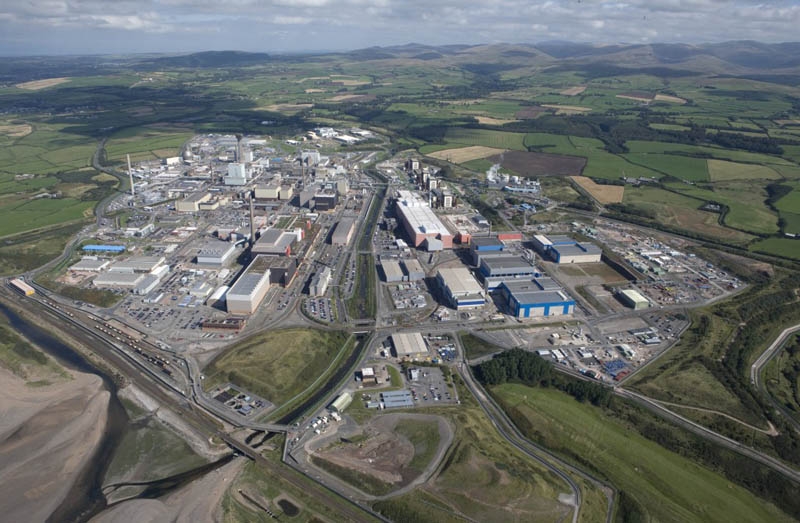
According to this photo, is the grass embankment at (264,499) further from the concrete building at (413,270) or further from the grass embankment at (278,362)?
the concrete building at (413,270)

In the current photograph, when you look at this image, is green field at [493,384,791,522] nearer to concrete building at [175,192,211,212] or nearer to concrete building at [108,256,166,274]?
concrete building at [108,256,166,274]

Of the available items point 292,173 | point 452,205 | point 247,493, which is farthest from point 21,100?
point 247,493

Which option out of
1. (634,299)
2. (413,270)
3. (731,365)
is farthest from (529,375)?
(413,270)

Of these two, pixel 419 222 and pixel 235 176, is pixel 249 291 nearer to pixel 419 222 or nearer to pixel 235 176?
pixel 419 222

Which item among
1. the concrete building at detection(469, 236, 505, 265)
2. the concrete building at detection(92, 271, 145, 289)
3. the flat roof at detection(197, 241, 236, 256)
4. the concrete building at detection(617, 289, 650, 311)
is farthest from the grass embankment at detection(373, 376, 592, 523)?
the flat roof at detection(197, 241, 236, 256)

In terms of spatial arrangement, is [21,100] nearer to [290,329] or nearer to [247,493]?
[290,329]
